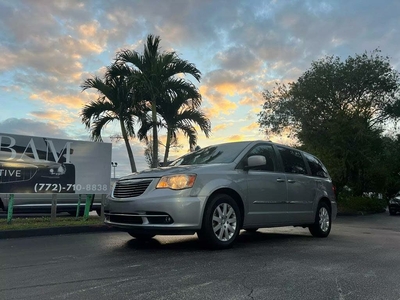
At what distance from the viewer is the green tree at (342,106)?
70.1 ft

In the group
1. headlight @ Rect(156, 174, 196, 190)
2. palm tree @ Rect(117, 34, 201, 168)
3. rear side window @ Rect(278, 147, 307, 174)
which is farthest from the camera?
palm tree @ Rect(117, 34, 201, 168)

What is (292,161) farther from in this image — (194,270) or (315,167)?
(194,270)

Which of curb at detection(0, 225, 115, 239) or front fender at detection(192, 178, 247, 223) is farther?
curb at detection(0, 225, 115, 239)

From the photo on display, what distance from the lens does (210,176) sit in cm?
586

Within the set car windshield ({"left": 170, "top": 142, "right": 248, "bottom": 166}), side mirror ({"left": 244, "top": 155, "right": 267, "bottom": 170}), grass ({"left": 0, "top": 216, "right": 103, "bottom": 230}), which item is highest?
car windshield ({"left": 170, "top": 142, "right": 248, "bottom": 166})

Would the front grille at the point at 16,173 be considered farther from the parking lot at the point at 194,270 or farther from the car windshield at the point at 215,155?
the car windshield at the point at 215,155

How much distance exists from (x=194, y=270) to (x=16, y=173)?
582cm

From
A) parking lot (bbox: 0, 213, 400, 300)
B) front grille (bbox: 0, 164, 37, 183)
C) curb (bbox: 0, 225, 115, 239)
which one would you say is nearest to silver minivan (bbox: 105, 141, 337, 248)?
parking lot (bbox: 0, 213, 400, 300)

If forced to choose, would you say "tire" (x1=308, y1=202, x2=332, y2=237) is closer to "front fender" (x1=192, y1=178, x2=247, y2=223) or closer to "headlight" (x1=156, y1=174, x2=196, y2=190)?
"front fender" (x1=192, y1=178, x2=247, y2=223)

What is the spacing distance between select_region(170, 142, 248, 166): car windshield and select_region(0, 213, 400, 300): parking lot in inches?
53.1

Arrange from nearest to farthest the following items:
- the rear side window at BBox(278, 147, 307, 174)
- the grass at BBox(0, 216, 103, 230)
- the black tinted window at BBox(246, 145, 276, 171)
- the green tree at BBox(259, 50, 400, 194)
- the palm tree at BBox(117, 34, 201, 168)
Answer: the black tinted window at BBox(246, 145, 276, 171), the rear side window at BBox(278, 147, 307, 174), the grass at BBox(0, 216, 103, 230), the palm tree at BBox(117, 34, 201, 168), the green tree at BBox(259, 50, 400, 194)

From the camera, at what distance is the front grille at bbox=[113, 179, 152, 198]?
5.81 m

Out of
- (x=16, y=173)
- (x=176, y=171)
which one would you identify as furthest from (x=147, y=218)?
(x=16, y=173)

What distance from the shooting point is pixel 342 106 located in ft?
73.5
